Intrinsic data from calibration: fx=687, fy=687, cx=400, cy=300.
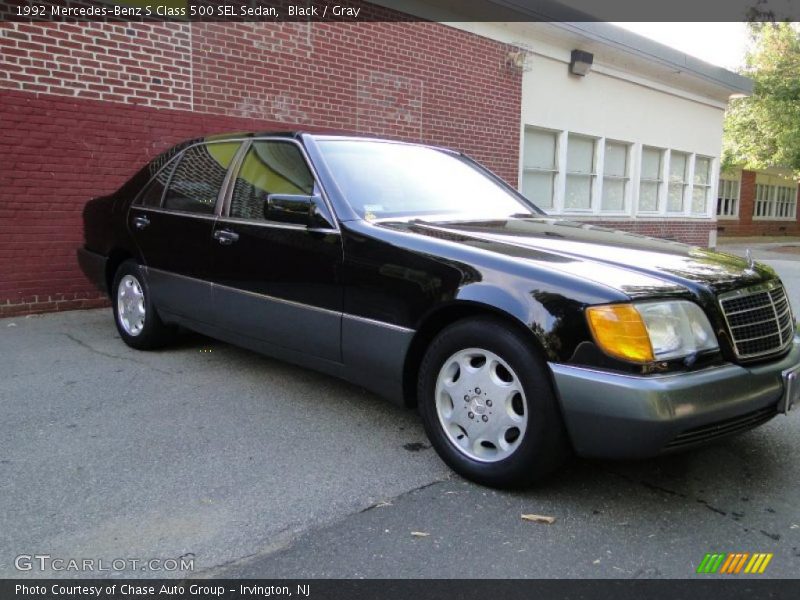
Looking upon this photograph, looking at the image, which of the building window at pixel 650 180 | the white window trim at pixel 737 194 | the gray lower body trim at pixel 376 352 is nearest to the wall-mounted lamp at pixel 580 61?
the building window at pixel 650 180

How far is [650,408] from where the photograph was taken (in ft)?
8.45

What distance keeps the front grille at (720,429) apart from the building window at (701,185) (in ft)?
50.8

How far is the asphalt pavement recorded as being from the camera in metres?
2.54

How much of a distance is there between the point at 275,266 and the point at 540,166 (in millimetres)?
9568

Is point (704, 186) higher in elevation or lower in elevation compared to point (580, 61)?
lower

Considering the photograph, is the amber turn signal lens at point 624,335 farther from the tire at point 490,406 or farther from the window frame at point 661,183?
the window frame at point 661,183

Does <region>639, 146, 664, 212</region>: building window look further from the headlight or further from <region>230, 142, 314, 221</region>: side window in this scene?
the headlight

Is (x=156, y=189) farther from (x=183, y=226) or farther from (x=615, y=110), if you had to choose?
(x=615, y=110)

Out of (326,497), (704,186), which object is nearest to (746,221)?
(704,186)

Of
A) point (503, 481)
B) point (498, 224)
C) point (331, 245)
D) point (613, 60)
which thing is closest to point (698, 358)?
point (503, 481)

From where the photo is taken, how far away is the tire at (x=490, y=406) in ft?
9.28

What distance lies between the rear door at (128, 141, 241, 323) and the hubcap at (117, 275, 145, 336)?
11.4 inches
